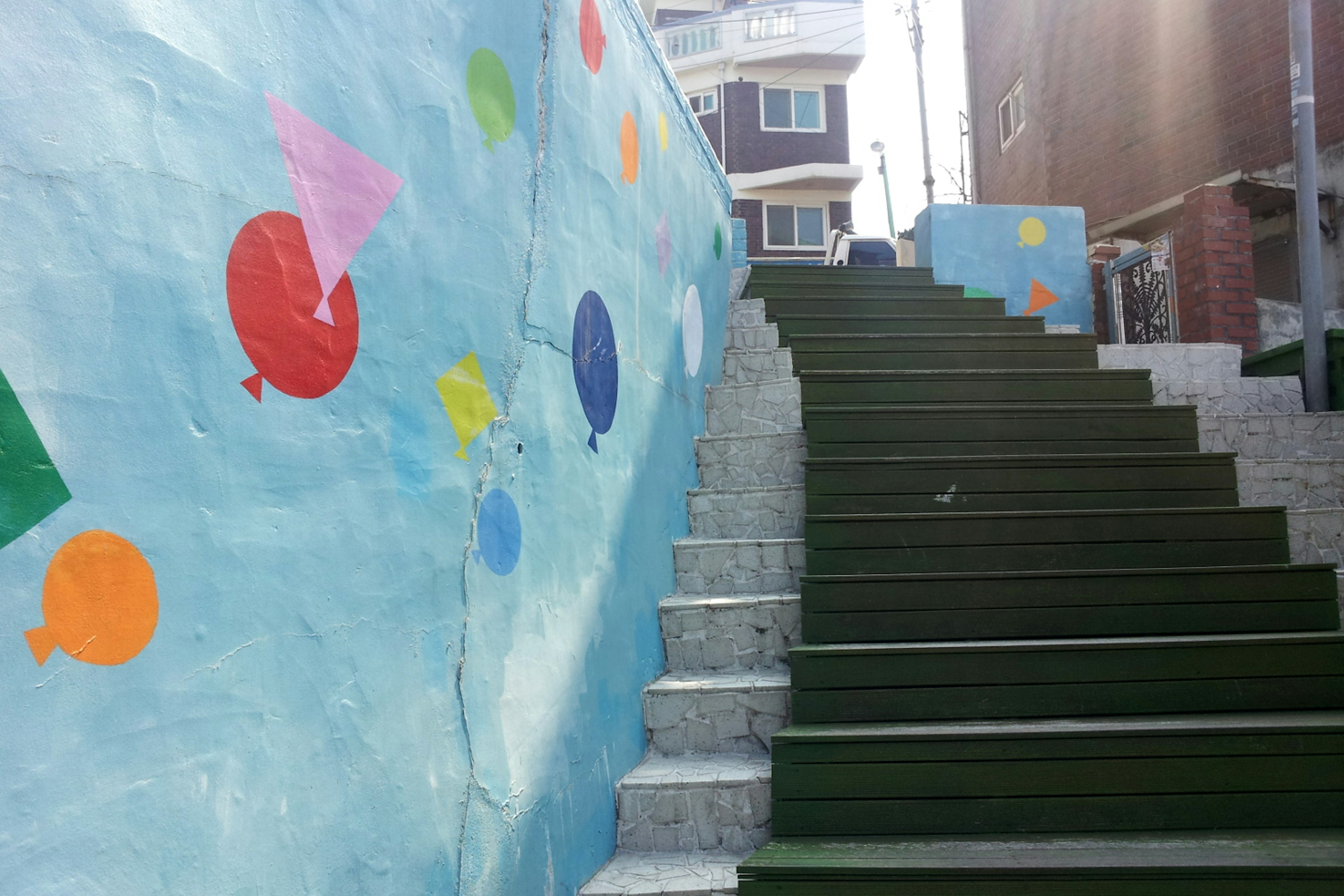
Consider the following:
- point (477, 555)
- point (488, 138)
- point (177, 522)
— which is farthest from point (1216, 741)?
point (177, 522)

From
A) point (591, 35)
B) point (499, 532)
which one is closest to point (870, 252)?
point (591, 35)

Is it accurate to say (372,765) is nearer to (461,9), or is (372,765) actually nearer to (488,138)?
(488,138)

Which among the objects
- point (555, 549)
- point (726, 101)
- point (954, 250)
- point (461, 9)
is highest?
point (726, 101)

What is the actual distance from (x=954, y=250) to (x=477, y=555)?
5.22 m

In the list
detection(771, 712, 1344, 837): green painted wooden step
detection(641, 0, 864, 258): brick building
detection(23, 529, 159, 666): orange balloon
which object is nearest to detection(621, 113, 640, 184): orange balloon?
detection(771, 712, 1344, 837): green painted wooden step

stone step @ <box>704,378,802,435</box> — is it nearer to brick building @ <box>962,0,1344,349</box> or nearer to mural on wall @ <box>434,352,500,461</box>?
mural on wall @ <box>434,352,500,461</box>

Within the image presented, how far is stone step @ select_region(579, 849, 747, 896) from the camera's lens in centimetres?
221

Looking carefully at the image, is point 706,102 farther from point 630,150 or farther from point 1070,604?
point 1070,604

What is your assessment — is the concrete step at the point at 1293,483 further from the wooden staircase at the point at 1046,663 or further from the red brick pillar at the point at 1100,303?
the red brick pillar at the point at 1100,303

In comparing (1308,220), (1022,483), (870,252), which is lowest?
(1022,483)

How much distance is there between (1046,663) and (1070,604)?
0.29m

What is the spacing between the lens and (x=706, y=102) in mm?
20328

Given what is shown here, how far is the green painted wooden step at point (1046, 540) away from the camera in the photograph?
10.00 ft

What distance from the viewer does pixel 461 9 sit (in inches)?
74.0
